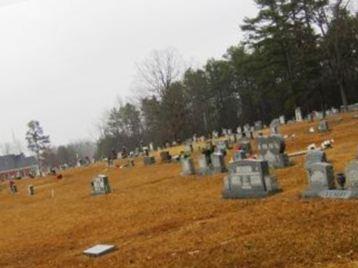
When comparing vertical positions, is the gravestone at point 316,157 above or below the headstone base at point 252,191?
above

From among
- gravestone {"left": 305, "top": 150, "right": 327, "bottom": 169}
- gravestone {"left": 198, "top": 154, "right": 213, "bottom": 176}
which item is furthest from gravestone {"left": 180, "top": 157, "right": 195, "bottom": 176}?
gravestone {"left": 305, "top": 150, "right": 327, "bottom": 169}

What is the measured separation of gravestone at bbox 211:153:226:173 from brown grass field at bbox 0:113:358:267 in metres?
0.76

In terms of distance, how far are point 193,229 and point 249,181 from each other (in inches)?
147

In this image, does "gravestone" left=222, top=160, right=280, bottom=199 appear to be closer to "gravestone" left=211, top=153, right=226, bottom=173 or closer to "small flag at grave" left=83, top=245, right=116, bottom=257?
"small flag at grave" left=83, top=245, right=116, bottom=257

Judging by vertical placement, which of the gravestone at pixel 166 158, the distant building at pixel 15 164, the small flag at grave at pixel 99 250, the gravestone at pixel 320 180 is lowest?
the small flag at grave at pixel 99 250

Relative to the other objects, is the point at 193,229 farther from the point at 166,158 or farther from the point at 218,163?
the point at 166,158

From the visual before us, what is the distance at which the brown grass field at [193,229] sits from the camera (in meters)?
8.98

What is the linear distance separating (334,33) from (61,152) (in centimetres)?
8219

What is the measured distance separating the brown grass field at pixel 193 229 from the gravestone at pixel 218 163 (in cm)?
76

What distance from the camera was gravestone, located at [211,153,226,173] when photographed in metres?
22.2

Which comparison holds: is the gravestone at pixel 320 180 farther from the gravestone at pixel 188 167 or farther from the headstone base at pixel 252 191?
the gravestone at pixel 188 167

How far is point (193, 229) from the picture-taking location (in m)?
12.2

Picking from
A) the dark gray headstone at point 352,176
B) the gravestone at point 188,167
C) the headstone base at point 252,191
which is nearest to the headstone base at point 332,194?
the dark gray headstone at point 352,176

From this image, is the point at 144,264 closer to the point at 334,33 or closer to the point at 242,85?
the point at 334,33
